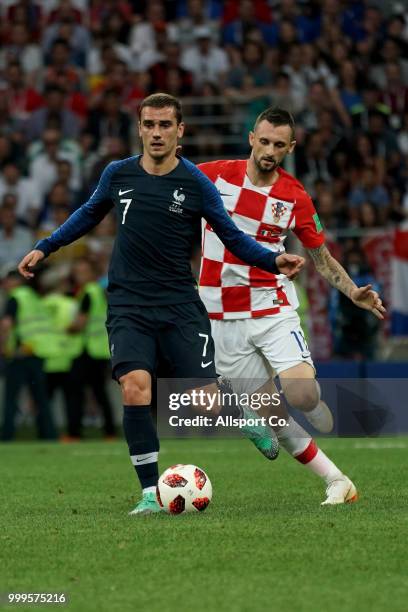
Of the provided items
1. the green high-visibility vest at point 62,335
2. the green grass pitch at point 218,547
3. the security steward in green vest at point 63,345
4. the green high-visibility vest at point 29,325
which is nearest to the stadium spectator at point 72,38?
the security steward in green vest at point 63,345

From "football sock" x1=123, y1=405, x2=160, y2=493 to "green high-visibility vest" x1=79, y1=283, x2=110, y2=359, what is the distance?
8722mm

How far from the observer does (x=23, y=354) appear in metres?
16.4

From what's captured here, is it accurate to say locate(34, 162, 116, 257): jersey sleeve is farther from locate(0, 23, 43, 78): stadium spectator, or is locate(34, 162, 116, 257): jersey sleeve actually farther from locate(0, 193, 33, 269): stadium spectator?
locate(0, 23, 43, 78): stadium spectator

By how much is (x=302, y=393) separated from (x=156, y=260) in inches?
51.3

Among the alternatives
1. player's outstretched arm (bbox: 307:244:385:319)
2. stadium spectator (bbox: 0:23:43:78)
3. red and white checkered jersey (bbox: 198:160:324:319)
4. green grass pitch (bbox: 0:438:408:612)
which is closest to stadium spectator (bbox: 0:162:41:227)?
stadium spectator (bbox: 0:23:43:78)

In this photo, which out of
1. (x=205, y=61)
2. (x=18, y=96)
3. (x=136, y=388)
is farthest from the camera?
(x=205, y=61)

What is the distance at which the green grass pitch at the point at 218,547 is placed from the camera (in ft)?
17.6

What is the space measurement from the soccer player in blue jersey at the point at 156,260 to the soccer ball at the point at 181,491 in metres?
0.13

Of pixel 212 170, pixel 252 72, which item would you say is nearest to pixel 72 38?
pixel 252 72

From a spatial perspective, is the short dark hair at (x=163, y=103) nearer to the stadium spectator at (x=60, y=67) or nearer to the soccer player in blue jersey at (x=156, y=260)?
the soccer player in blue jersey at (x=156, y=260)

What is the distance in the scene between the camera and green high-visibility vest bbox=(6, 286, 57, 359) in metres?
16.3

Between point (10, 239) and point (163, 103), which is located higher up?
point (163, 103)

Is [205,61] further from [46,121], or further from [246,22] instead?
[46,121]

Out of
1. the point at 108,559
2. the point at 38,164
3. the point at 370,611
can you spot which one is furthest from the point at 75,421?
the point at 370,611
